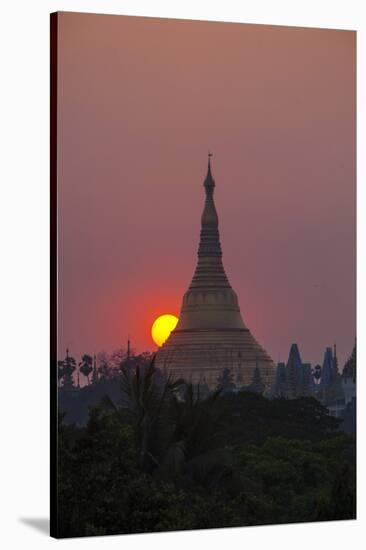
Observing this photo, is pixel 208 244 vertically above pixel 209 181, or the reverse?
pixel 209 181

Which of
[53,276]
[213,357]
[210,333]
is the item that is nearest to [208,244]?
[210,333]

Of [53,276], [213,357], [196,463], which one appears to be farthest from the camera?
[213,357]

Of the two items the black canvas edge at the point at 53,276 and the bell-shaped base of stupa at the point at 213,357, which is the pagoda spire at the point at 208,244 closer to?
the bell-shaped base of stupa at the point at 213,357

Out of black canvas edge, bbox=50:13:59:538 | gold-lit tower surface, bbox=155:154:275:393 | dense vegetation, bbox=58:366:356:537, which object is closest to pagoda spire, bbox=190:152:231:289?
gold-lit tower surface, bbox=155:154:275:393

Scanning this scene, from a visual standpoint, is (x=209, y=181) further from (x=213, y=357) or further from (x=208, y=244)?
(x=213, y=357)

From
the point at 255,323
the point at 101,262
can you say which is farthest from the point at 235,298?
the point at 101,262

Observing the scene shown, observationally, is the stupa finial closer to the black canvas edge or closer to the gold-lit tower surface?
the gold-lit tower surface

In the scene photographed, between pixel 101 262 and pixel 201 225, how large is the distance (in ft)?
2.60

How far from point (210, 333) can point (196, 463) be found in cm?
91

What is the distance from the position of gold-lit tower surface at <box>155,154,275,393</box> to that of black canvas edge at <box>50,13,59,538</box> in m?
0.78

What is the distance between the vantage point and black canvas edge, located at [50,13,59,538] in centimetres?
1260

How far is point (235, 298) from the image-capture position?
13336 mm

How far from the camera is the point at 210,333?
13328 mm

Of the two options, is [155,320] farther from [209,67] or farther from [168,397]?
[209,67]
